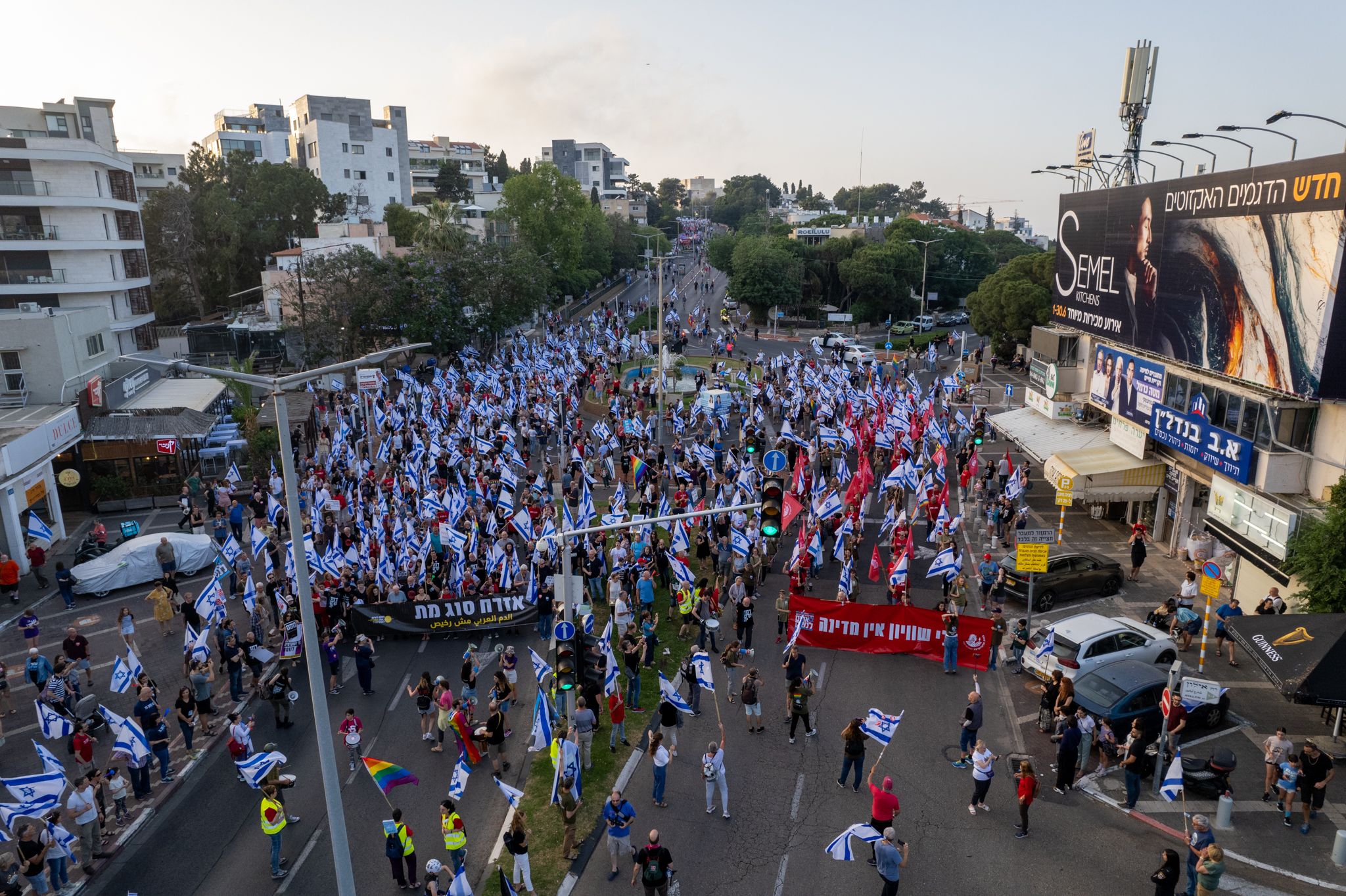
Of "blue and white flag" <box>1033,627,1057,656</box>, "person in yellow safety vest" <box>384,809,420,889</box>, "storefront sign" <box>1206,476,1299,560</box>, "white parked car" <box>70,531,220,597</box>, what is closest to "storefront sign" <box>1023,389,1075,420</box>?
"storefront sign" <box>1206,476,1299,560</box>

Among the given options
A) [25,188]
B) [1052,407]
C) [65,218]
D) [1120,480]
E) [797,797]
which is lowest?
[797,797]

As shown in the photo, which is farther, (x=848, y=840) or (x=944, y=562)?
(x=944, y=562)

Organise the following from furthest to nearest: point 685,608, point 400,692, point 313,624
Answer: point 685,608 → point 400,692 → point 313,624

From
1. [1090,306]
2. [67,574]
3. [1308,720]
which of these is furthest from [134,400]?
[1308,720]

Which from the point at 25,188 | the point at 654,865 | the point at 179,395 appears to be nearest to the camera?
the point at 654,865

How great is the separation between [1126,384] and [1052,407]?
551 cm

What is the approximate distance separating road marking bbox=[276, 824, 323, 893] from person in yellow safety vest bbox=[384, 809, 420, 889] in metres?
1.56

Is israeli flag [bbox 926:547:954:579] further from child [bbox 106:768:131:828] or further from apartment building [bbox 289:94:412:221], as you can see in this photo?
apartment building [bbox 289:94:412:221]

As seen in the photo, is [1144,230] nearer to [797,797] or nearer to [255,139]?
[797,797]

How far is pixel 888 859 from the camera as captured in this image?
11852 millimetres

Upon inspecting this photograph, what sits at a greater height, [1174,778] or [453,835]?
[453,835]

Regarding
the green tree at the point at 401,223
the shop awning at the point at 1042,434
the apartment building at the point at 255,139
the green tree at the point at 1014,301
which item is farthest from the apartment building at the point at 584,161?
the shop awning at the point at 1042,434

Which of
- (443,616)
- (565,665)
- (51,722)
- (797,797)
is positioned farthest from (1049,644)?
(51,722)

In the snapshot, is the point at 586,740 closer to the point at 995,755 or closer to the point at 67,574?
the point at 995,755
